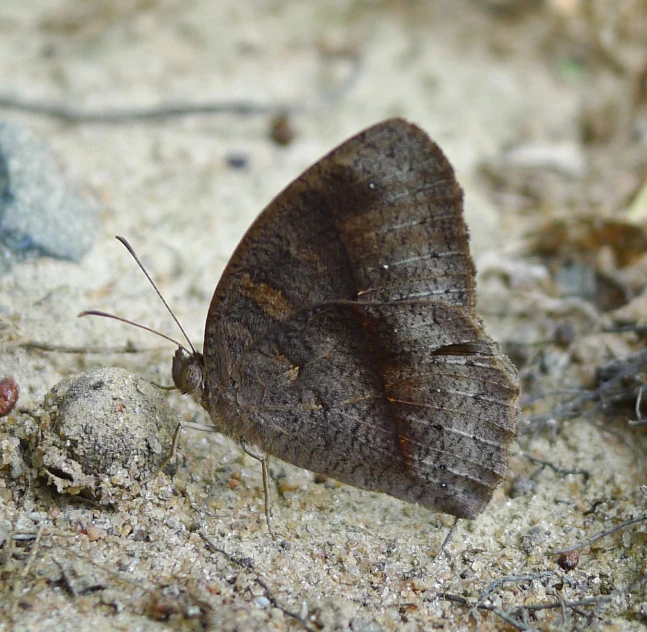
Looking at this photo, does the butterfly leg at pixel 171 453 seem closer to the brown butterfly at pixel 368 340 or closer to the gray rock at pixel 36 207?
the brown butterfly at pixel 368 340

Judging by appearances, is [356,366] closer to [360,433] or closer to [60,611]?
[360,433]

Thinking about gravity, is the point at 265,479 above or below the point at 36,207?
below

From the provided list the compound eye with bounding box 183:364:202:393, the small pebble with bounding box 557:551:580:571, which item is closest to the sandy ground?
the small pebble with bounding box 557:551:580:571

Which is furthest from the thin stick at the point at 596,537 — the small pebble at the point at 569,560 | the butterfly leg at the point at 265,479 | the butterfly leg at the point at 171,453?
the butterfly leg at the point at 171,453

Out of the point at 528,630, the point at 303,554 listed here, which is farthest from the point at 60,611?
the point at 528,630

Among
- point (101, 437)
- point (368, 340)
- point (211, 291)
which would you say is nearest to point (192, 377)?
point (101, 437)

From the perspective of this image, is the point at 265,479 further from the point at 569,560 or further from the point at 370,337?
the point at 569,560

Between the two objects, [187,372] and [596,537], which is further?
[187,372]
